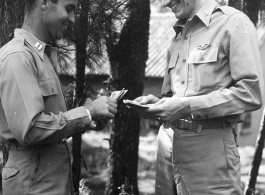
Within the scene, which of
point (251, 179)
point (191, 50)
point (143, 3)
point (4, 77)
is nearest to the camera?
point (4, 77)

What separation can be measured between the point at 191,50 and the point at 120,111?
2967mm

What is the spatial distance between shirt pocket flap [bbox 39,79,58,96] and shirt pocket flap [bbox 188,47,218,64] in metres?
1.01

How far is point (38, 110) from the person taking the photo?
2.63m

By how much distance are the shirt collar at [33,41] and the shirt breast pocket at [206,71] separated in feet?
3.48

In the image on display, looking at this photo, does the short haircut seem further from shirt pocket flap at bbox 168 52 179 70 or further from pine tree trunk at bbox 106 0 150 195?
pine tree trunk at bbox 106 0 150 195

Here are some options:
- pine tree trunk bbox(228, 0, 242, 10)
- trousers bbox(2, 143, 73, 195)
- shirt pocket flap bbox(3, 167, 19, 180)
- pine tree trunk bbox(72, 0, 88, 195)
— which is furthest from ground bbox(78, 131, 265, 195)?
shirt pocket flap bbox(3, 167, 19, 180)

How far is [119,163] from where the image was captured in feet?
20.6

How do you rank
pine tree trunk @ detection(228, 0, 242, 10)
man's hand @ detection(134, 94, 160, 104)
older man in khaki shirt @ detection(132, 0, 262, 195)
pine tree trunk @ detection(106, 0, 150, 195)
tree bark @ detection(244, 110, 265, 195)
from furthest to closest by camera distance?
tree bark @ detection(244, 110, 265, 195), pine tree trunk @ detection(106, 0, 150, 195), pine tree trunk @ detection(228, 0, 242, 10), man's hand @ detection(134, 94, 160, 104), older man in khaki shirt @ detection(132, 0, 262, 195)

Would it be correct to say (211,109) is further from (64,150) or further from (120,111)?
(120,111)

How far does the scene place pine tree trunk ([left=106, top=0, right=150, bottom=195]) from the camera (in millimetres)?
6113

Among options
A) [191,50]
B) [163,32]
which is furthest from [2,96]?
[163,32]

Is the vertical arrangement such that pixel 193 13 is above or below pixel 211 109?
above

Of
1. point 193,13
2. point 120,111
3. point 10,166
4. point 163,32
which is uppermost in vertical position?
point 193,13

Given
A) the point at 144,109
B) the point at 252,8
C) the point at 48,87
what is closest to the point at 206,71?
the point at 144,109
